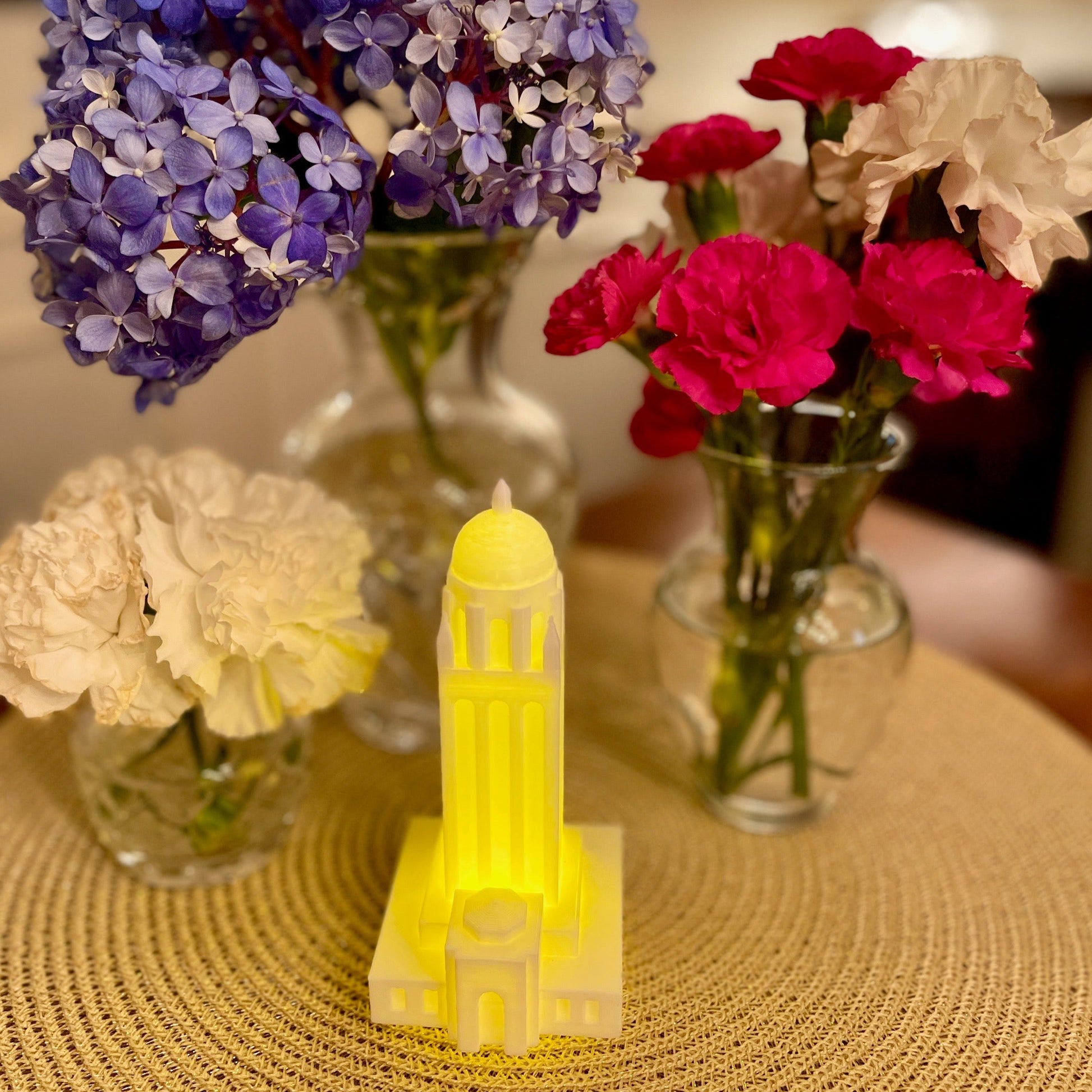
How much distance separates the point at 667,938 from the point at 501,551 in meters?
0.29

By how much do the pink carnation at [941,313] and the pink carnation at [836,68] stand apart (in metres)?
0.09

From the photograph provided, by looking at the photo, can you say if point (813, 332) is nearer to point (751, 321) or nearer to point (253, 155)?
point (751, 321)

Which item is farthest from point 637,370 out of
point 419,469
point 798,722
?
point 798,722

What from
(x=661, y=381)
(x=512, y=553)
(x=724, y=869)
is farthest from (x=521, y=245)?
(x=724, y=869)

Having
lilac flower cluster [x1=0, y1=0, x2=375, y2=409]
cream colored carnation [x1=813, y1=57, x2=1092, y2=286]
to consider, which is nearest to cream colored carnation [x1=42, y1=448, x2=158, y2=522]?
lilac flower cluster [x1=0, y1=0, x2=375, y2=409]

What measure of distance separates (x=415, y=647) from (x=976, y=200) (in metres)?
0.48

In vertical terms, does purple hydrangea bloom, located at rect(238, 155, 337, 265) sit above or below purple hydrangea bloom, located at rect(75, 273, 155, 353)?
above

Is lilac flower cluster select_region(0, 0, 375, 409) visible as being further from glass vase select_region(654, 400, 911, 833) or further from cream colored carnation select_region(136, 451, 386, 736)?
glass vase select_region(654, 400, 911, 833)

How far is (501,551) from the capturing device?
48 centimetres

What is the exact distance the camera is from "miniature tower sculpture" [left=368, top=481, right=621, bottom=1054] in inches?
19.4

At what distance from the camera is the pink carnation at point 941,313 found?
48cm

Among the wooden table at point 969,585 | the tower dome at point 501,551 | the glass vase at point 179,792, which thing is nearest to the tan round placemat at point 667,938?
the glass vase at point 179,792

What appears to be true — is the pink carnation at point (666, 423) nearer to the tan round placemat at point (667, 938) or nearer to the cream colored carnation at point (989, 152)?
the cream colored carnation at point (989, 152)

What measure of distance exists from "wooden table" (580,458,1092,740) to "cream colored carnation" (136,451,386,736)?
593 mm
